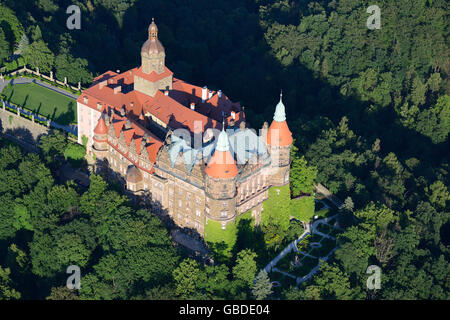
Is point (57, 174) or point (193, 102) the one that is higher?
point (193, 102)

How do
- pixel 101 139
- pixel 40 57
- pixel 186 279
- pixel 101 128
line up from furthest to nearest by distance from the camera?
1. pixel 40 57
2. pixel 101 139
3. pixel 101 128
4. pixel 186 279

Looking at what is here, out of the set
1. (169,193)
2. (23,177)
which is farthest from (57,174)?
(169,193)

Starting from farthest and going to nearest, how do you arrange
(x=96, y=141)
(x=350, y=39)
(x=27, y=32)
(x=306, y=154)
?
(x=350, y=39), (x=27, y=32), (x=306, y=154), (x=96, y=141)

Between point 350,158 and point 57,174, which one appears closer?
point 57,174

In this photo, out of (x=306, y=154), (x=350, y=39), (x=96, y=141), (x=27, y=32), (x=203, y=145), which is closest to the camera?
(x=203, y=145)

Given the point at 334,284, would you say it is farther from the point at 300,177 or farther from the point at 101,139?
the point at 101,139

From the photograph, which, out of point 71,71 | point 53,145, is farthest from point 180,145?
point 71,71

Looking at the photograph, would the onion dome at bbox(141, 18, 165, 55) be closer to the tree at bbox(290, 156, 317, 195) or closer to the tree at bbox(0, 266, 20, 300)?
the tree at bbox(290, 156, 317, 195)

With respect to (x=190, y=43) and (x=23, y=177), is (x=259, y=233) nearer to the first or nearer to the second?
(x=23, y=177)
